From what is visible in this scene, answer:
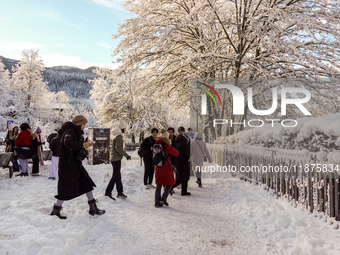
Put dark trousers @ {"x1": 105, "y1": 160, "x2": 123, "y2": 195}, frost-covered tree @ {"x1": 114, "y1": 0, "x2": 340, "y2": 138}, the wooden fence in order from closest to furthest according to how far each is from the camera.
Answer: the wooden fence → dark trousers @ {"x1": 105, "y1": 160, "x2": 123, "y2": 195} → frost-covered tree @ {"x1": 114, "y1": 0, "x2": 340, "y2": 138}

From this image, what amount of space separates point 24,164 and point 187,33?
10.2m

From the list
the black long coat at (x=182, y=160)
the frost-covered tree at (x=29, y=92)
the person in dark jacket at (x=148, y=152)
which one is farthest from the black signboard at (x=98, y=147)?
the frost-covered tree at (x=29, y=92)

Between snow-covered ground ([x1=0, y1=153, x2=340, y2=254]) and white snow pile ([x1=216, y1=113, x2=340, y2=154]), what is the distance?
1.31 meters

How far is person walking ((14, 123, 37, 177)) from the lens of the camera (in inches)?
357

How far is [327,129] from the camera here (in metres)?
4.47

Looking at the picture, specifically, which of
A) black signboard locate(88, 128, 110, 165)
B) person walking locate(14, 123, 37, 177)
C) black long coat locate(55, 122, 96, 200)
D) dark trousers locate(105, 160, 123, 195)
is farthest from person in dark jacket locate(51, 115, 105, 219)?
black signboard locate(88, 128, 110, 165)

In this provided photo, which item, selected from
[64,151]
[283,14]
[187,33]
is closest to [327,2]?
[283,14]

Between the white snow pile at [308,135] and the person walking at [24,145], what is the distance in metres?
7.91

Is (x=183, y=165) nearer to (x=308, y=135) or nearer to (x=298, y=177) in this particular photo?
(x=298, y=177)

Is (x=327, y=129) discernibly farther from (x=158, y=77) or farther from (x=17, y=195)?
(x=158, y=77)

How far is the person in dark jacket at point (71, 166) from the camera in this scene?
180 inches

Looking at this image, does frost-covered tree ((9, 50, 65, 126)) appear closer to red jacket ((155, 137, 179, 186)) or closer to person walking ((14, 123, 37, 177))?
person walking ((14, 123, 37, 177))

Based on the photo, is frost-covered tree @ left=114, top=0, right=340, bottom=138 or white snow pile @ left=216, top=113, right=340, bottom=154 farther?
frost-covered tree @ left=114, top=0, right=340, bottom=138

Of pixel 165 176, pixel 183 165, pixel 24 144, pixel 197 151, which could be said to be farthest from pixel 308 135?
pixel 24 144
